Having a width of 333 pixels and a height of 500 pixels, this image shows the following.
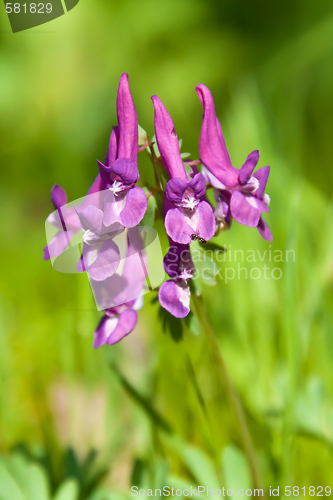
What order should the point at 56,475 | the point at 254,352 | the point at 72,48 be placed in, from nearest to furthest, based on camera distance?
the point at 56,475
the point at 254,352
the point at 72,48

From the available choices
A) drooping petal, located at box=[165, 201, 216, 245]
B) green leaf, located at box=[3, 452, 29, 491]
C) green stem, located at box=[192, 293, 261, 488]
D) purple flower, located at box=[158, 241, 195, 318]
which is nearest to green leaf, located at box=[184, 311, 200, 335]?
green stem, located at box=[192, 293, 261, 488]

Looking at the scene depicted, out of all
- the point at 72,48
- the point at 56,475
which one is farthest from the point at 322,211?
the point at 72,48

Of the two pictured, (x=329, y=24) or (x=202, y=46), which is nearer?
(x=329, y=24)

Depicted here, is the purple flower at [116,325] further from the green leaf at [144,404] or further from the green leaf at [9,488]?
the green leaf at [9,488]

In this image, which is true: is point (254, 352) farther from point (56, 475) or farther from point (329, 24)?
point (329, 24)

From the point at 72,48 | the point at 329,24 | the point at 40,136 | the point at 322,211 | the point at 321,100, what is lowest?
the point at 322,211

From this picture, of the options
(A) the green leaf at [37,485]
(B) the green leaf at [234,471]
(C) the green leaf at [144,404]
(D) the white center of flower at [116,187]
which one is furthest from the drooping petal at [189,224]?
(A) the green leaf at [37,485]
